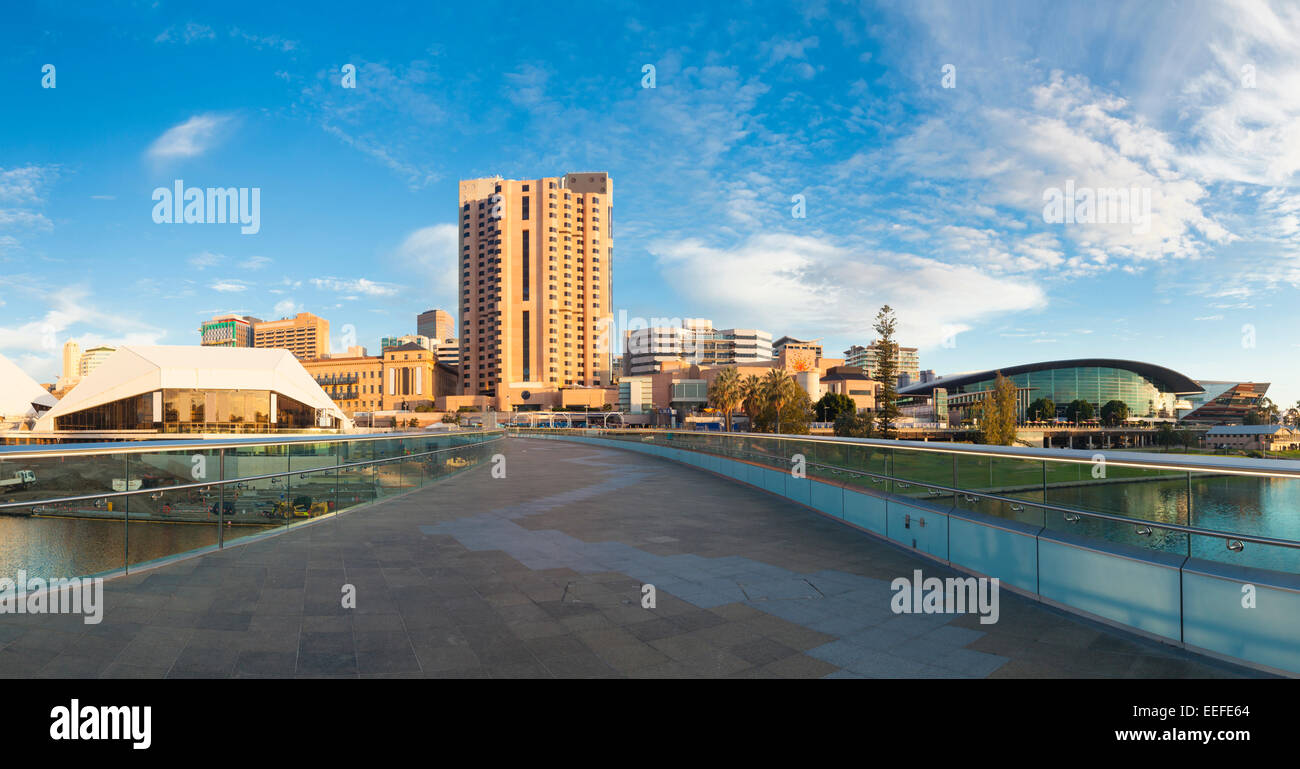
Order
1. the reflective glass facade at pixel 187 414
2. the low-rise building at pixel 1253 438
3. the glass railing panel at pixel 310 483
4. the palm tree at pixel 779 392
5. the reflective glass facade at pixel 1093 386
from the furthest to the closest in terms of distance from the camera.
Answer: the reflective glass facade at pixel 1093 386, the low-rise building at pixel 1253 438, the palm tree at pixel 779 392, the reflective glass facade at pixel 187 414, the glass railing panel at pixel 310 483

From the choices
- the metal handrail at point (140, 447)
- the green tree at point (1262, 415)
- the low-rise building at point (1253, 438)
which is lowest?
the low-rise building at point (1253, 438)

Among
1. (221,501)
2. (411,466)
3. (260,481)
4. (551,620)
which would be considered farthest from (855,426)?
(551,620)

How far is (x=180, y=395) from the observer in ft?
222

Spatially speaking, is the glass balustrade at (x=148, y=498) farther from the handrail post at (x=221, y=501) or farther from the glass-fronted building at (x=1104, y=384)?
the glass-fronted building at (x=1104, y=384)

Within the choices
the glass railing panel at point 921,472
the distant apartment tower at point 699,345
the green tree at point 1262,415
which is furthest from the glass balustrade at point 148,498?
the green tree at point 1262,415

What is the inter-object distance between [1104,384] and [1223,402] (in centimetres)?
3373

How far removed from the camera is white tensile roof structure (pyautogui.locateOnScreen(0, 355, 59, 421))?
75.6 meters

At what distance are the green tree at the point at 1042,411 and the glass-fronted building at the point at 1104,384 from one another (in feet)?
8.72

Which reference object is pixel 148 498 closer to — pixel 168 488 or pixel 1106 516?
pixel 168 488

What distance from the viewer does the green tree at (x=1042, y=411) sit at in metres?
120
